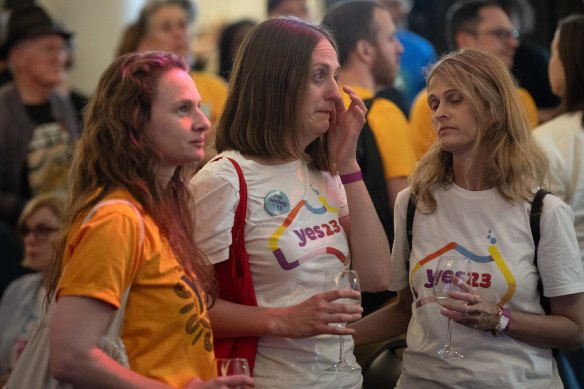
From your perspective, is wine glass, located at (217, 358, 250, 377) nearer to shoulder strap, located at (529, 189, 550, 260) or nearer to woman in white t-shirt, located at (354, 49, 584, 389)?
woman in white t-shirt, located at (354, 49, 584, 389)

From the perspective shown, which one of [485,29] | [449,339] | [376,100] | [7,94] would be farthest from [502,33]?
[449,339]

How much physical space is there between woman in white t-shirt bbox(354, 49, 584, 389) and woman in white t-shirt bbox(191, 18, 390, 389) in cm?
19

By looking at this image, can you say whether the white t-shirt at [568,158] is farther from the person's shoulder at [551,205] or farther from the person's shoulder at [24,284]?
the person's shoulder at [24,284]

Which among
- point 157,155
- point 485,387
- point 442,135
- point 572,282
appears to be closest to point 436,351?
point 485,387

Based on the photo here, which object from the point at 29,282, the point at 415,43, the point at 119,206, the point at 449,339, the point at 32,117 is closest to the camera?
the point at 119,206

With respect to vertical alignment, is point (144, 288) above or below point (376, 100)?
below

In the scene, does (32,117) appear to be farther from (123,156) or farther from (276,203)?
(123,156)

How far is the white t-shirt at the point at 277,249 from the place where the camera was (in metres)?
3.04

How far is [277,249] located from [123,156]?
0.58 m

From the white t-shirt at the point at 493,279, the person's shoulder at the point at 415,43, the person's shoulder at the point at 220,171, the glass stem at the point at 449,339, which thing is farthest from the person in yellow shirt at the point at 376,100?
the person's shoulder at the point at 415,43

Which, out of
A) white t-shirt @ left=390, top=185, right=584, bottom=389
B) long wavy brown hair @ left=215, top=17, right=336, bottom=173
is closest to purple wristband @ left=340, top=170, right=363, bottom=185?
long wavy brown hair @ left=215, top=17, right=336, bottom=173

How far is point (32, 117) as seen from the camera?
19.3 feet

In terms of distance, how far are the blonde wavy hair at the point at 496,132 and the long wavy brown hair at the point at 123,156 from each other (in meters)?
0.96

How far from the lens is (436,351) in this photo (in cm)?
322
